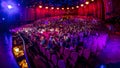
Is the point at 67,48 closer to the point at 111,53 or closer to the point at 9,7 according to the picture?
the point at 111,53

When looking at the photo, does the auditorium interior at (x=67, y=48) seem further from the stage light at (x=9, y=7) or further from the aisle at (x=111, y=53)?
the stage light at (x=9, y=7)

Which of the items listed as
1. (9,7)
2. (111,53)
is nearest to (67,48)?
(111,53)

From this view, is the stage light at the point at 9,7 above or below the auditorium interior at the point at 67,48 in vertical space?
above

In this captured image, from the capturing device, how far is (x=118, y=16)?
14.8 meters

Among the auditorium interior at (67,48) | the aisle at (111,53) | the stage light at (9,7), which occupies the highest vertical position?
the stage light at (9,7)

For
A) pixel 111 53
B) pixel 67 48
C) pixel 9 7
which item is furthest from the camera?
pixel 9 7

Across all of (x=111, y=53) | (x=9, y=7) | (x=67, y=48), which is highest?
(x=9, y=7)

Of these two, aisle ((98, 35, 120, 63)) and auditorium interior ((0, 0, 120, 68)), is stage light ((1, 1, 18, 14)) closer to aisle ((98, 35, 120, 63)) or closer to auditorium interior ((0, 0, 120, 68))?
auditorium interior ((0, 0, 120, 68))

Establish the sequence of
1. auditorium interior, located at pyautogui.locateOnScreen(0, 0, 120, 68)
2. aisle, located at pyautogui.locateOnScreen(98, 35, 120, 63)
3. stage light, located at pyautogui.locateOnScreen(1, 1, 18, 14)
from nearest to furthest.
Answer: auditorium interior, located at pyautogui.locateOnScreen(0, 0, 120, 68)
aisle, located at pyautogui.locateOnScreen(98, 35, 120, 63)
stage light, located at pyautogui.locateOnScreen(1, 1, 18, 14)

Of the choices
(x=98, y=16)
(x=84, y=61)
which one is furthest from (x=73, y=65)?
(x=98, y=16)

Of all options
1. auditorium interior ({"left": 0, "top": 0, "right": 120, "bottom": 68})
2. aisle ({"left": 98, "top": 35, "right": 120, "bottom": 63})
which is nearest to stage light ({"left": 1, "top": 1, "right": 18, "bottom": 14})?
auditorium interior ({"left": 0, "top": 0, "right": 120, "bottom": 68})

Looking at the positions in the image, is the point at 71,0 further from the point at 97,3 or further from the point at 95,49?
the point at 95,49

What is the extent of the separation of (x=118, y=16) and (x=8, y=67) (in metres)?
10.9

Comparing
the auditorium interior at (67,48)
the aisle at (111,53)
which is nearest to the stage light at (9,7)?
the auditorium interior at (67,48)
